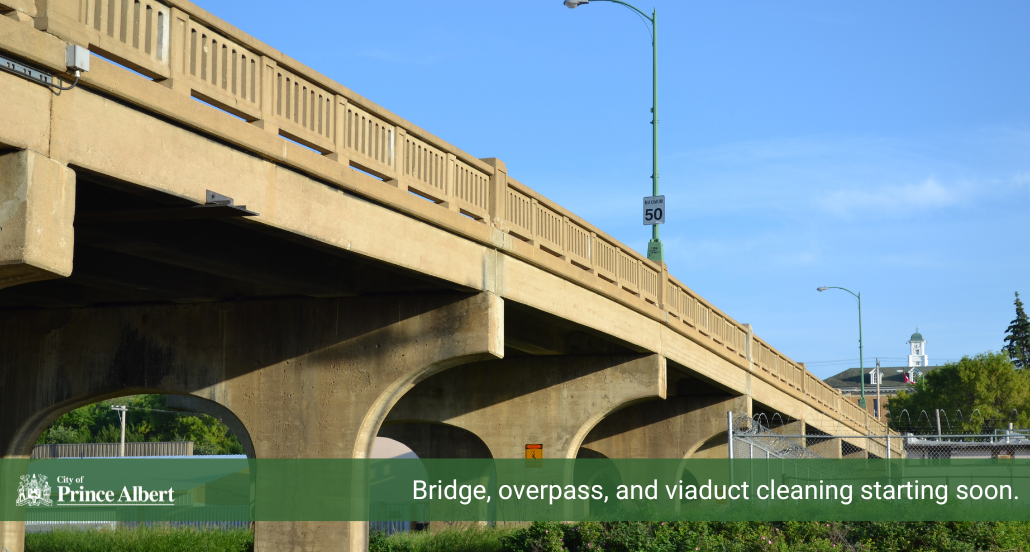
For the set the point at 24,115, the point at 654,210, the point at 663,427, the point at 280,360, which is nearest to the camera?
the point at 24,115

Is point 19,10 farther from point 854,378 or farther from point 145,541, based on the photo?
point 854,378

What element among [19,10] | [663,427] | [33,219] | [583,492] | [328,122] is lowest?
[583,492]

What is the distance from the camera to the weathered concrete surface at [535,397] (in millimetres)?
23328

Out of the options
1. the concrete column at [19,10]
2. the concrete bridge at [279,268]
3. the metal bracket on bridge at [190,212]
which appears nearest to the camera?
the concrete column at [19,10]

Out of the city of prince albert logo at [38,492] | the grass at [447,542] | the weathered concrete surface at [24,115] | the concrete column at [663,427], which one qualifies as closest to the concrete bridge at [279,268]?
the weathered concrete surface at [24,115]

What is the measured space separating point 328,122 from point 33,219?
16.6 feet

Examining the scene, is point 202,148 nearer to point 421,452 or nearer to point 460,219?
point 460,219

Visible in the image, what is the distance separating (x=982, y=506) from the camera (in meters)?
15.5

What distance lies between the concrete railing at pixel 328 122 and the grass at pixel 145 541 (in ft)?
27.7

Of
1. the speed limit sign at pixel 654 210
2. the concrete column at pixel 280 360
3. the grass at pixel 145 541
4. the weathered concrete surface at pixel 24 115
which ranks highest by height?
the speed limit sign at pixel 654 210

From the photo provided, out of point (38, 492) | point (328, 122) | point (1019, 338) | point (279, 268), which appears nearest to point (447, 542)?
point (279, 268)

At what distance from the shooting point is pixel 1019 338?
360 feet

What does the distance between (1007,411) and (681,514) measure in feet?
172

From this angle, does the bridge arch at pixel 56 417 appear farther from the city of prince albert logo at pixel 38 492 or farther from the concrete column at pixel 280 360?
the city of prince albert logo at pixel 38 492
